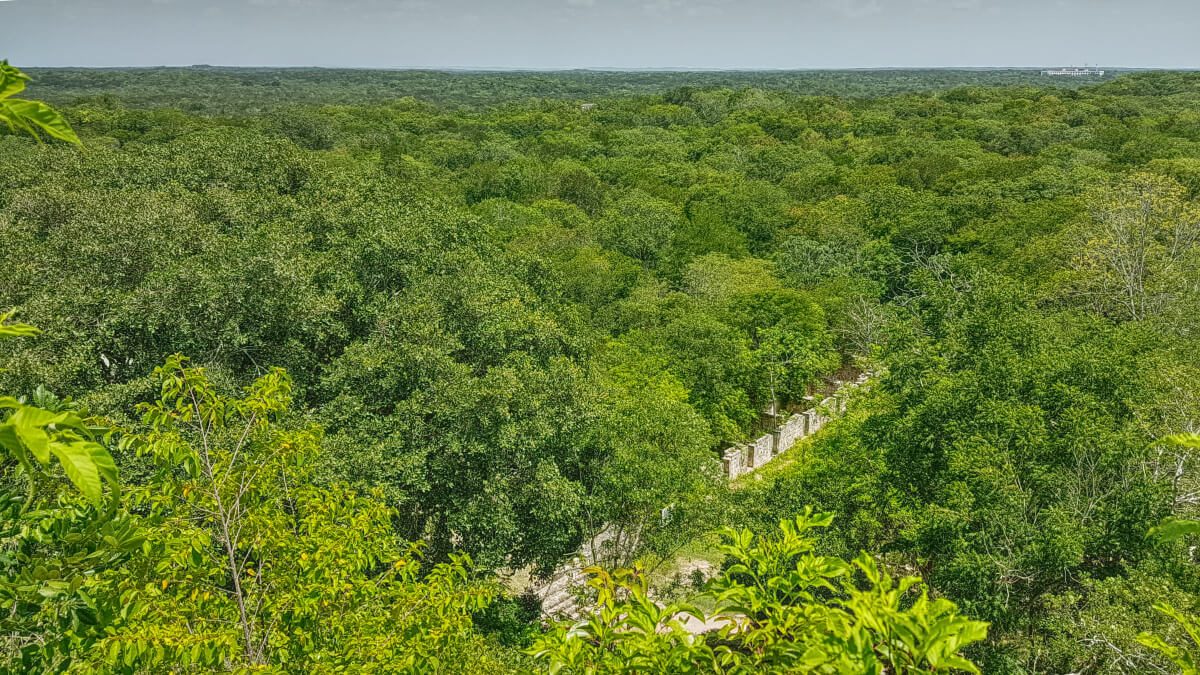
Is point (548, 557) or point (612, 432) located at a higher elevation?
point (612, 432)

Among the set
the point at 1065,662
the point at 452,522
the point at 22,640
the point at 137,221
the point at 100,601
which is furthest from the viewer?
the point at 137,221

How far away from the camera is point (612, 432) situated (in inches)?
508

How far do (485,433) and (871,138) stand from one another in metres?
58.6

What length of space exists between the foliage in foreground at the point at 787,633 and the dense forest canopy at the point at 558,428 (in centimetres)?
2

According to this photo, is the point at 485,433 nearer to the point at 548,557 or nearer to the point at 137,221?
the point at 548,557

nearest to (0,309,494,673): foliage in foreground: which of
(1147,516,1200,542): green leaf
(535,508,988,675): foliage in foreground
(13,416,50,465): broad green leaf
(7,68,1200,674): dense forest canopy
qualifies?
(7,68,1200,674): dense forest canopy

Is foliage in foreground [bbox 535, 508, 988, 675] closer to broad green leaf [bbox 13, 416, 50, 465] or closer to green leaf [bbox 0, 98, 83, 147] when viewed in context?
broad green leaf [bbox 13, 416, 50, 465]

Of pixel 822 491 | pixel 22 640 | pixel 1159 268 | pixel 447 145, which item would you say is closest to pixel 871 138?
pixel 447 145

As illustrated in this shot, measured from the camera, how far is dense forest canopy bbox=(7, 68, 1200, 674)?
297cm

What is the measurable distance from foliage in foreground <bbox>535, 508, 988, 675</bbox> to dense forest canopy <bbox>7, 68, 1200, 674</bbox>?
2 cm

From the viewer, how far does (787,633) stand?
2645 mm

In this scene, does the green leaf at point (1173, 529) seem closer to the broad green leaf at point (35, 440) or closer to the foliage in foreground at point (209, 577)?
the broad green leaf at point (35, 440)

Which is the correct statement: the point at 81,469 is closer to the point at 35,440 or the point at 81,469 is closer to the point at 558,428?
the point at 35,440

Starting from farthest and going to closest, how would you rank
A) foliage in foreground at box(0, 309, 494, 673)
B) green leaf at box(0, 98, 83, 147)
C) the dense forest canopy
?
the dense forest canopy → foliage in foreground at box(0, 309, 494, 673) → green leaf at box(0, 98, 83, 147)
